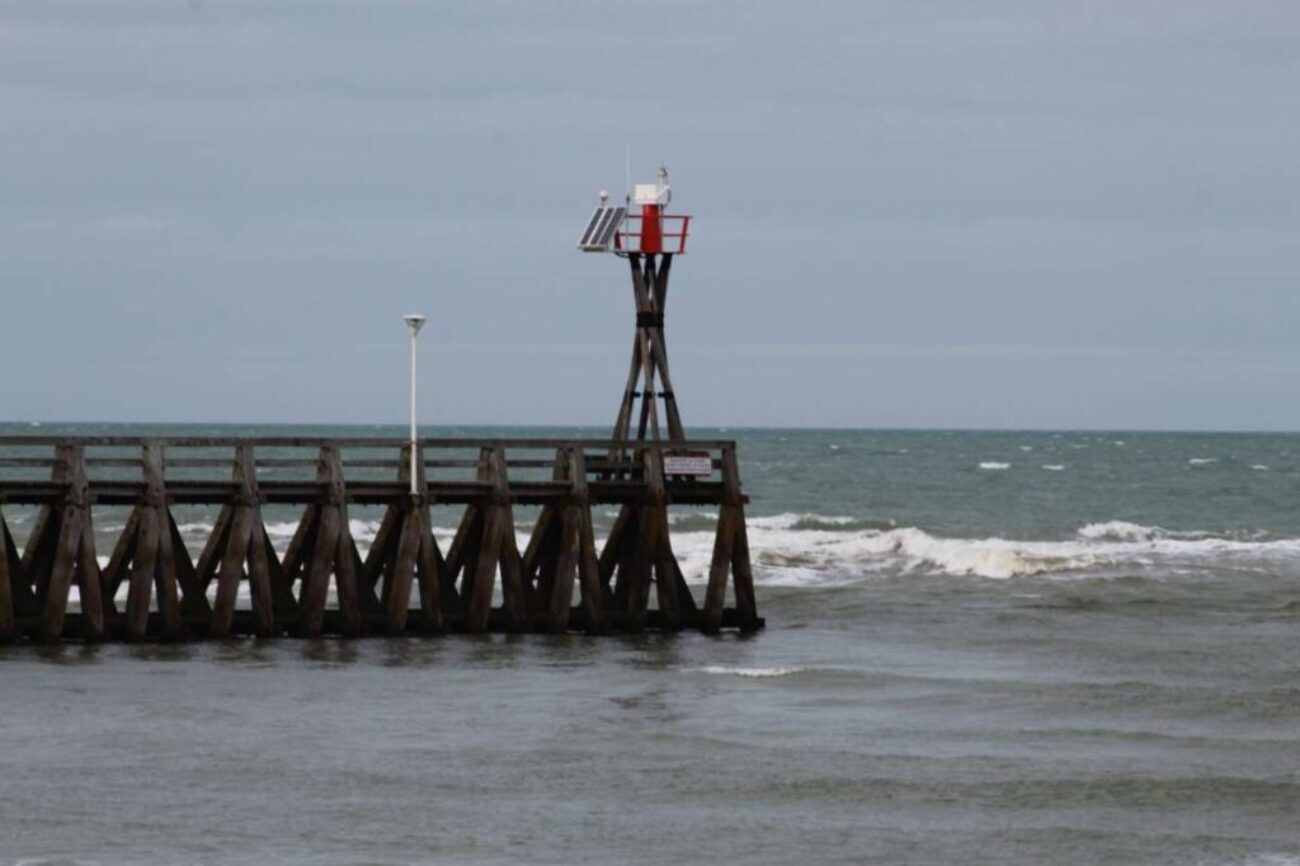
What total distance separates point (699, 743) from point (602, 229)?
31.4ft

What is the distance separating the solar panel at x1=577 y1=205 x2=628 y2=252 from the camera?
28469 mm

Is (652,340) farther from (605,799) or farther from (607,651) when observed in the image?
(605,799)

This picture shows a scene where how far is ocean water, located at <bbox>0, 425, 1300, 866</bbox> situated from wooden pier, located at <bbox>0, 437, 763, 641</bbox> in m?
0.50

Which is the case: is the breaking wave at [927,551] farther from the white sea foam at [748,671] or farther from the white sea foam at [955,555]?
the white sea foam at [748,671]

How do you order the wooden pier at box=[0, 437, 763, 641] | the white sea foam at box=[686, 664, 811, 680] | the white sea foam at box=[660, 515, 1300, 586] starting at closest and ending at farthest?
the white sea foam at box=[686, 664, 811, 680]
the wooden pier at box=[0, 437, 763, 641]
the white sea foam at box=[660, 515, 1300, 586]

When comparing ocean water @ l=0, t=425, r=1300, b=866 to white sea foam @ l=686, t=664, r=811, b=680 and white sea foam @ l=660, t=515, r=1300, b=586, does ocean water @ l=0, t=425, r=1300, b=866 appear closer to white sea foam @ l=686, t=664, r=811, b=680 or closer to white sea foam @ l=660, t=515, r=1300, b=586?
white sea foam @ l=686, t=664, r=811, b=680

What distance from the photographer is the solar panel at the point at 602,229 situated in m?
28.5

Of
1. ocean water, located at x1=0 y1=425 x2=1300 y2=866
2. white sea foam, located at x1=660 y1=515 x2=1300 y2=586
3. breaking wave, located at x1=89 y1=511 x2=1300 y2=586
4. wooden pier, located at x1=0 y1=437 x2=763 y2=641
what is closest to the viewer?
ocean water, located at x1=0 y1=425 x2=1300 y2=866

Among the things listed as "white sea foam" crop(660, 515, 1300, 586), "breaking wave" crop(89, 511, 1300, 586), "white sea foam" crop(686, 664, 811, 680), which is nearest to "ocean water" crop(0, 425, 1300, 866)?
"white sea foam" crop(686, 664, 811, 680)

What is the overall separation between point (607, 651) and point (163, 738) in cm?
721

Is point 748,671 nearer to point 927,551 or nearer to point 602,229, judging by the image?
point 602,229

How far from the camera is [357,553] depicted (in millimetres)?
26844

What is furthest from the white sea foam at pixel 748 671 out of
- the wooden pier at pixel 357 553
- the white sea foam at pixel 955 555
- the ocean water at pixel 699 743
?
the white sea foam at pixel 955 555

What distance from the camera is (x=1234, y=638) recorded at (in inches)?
1198
